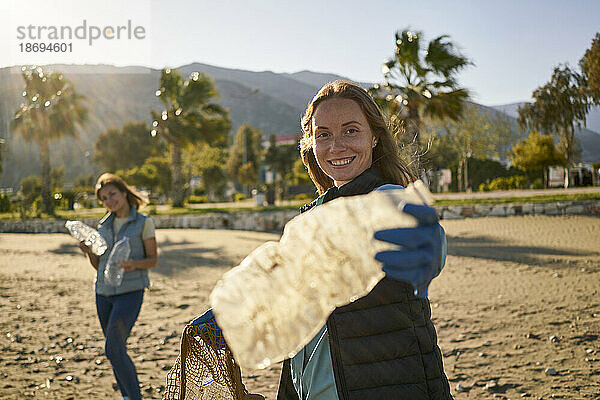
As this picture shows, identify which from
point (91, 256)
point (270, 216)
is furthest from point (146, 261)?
point (270, 216)

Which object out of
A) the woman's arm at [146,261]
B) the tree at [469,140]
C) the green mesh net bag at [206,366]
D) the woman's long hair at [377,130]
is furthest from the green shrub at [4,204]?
the woman's long hair at [377,130]

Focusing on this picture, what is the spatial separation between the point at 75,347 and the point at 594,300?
7000 mm

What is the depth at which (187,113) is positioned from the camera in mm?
28750

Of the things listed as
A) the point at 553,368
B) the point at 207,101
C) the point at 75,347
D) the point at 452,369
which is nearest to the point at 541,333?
the point at 553,368

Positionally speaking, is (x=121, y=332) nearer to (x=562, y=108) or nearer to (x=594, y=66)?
(x=594, y=66)

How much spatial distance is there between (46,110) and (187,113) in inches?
367

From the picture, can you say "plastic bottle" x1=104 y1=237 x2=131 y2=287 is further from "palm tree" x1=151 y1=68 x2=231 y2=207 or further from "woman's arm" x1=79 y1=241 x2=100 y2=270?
"palm tree" x1=151 y1=68 x2=231 y2=207

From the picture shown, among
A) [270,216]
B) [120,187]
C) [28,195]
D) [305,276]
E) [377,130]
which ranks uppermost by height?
[377,130]

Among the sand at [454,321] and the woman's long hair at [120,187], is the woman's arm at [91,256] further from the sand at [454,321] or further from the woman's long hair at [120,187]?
the sand at [454,321]

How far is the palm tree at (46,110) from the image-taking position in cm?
3047

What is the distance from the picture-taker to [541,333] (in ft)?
20.0

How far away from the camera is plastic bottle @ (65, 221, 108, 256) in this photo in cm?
440

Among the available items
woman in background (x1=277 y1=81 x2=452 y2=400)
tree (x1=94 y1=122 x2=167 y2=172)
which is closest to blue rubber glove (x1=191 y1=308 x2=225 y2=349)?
woman in background (x1=277 y1=81 x2=452 y2=400)

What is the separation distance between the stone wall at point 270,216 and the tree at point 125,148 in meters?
55.3
